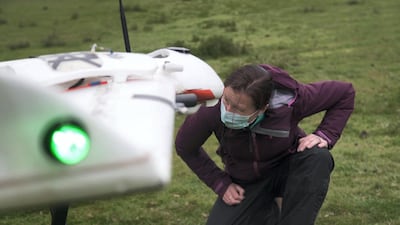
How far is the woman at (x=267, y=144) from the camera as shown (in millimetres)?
3436

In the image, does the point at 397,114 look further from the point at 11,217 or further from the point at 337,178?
the point at 11,217

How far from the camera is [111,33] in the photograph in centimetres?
1212

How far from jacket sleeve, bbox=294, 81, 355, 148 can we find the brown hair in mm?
341

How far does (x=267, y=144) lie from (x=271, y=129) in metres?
0.10

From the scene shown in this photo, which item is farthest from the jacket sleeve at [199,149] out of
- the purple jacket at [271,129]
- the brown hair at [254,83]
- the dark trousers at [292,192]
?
the brown hair at [254,83]

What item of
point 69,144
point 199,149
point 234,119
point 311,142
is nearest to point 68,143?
point 69,144

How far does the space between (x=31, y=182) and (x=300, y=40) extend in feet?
43.3

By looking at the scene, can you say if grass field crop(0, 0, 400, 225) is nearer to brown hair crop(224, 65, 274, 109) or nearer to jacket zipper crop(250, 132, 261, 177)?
brown hair crop(224, 65, 274, 109)

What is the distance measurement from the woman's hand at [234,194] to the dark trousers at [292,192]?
3cm

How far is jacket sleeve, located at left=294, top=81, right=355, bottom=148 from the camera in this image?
3760 millimetres

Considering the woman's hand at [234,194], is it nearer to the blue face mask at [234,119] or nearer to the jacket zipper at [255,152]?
the jacket zipper at [255,152]

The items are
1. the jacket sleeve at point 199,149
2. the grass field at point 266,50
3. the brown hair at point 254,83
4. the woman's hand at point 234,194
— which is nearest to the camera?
the brown hair at point 254,83

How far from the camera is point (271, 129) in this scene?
3.64 metres

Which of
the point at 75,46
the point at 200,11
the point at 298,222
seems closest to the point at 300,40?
the point at 200,11
